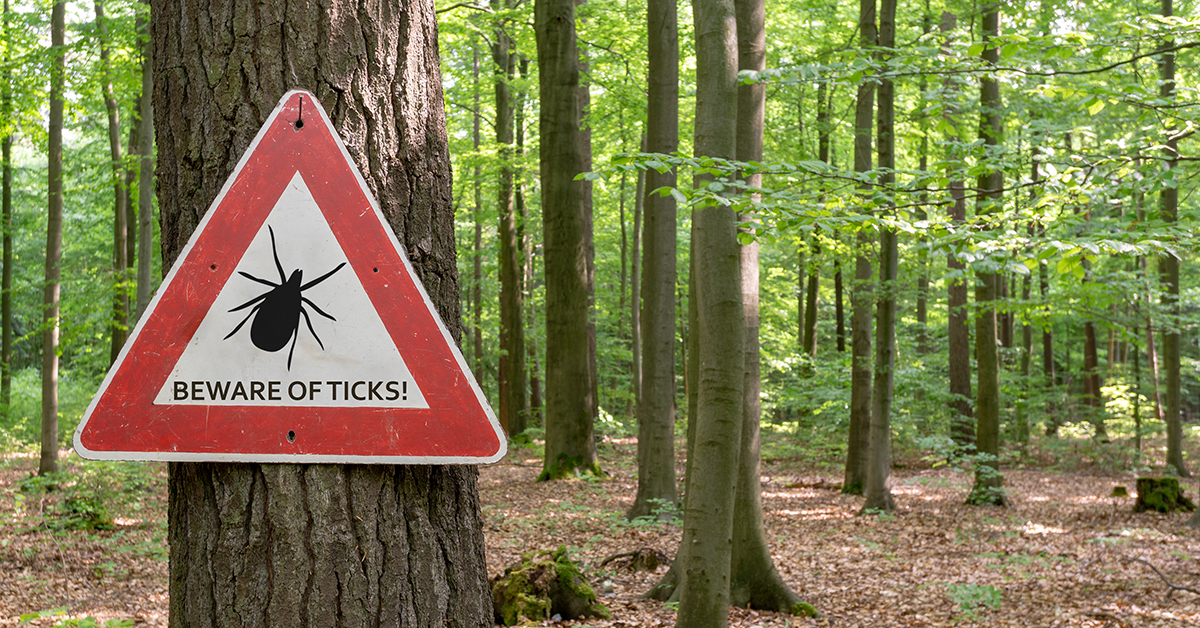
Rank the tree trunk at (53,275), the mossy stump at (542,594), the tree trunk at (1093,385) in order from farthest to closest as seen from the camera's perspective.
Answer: the tree trunk at (1093,385)
the tree trunk at (53,275)
the mossy stump at (542,594)

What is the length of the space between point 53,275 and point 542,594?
34.0 ft

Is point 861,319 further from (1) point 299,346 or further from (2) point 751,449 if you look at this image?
(1) point 299,346

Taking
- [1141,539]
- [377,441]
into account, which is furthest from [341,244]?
[1141,539]

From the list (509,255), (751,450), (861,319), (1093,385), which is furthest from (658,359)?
(1093,385)

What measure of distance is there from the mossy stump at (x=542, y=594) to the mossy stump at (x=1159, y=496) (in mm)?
9692

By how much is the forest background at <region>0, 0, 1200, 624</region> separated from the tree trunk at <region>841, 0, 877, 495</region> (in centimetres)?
24

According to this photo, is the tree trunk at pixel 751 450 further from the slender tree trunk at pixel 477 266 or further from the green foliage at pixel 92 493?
the slender tree trunk at pixel 477 266

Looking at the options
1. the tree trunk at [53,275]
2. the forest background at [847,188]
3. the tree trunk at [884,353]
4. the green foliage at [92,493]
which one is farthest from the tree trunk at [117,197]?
the tree trunk at [884,353]

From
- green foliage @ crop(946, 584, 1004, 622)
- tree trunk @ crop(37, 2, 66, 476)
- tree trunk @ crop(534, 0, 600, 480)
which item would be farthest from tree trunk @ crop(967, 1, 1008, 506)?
tree trunk @ crop(37, 2, 66, 476)

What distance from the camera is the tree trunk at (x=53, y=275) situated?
11.3 meters

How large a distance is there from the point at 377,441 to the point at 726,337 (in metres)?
3.53

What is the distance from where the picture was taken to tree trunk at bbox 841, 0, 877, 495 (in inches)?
439

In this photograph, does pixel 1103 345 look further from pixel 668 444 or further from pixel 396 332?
pixel 396 332

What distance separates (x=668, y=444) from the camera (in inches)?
394
